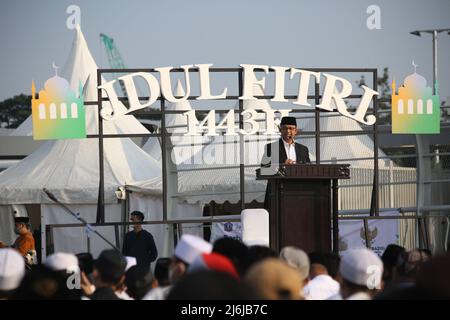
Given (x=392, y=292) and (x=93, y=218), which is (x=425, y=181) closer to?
(x=93, y=218)

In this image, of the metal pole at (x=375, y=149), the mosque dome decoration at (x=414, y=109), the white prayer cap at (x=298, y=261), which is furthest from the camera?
the mosque dome decoration at (x=414, y=109)

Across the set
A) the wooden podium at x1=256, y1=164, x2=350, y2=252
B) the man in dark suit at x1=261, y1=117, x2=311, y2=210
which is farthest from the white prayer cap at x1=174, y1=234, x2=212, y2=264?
the man in dark suit at x1=261, y1=117, x2=311, y2=210

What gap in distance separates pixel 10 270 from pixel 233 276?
7.33 feet

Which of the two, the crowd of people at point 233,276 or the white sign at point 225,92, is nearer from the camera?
the crowd of people at point 233,276

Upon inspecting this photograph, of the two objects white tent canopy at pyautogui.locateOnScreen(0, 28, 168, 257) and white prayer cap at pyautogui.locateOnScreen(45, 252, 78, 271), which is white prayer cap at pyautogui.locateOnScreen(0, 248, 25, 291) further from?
white tent canopy at pyautogui.locateOnScreen(0, 28, 168, 257)

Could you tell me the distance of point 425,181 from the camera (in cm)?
1869

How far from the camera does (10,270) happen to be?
694 centimetres

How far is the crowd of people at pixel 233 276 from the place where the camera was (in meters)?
4.70

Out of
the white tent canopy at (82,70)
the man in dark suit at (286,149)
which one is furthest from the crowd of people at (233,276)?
the white tent canopy at (82,70)

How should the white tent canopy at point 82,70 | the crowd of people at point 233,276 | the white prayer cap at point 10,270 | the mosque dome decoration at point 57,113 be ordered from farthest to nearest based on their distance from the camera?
the white tent canopy at point 82,70 < the mosque dome decoration at point 57,113 < the white prayer cap at point 10,270 < the crowd of people at point 233,276

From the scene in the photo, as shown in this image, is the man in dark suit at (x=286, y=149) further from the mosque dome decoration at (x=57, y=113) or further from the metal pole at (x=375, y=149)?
the mosque dome decoration at (x=57, y=113)

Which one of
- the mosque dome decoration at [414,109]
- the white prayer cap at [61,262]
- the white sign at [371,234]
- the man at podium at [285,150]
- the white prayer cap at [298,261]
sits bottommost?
the white sign at [371,234]

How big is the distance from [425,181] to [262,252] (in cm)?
1117

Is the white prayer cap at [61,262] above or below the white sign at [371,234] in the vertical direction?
above
